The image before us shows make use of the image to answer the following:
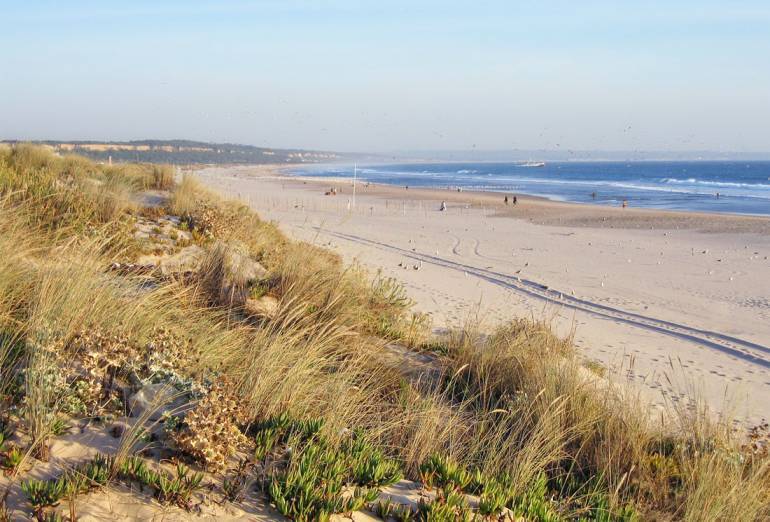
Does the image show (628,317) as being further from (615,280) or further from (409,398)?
(409,398)

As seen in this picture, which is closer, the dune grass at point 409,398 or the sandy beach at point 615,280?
the dune grass at point 409,398

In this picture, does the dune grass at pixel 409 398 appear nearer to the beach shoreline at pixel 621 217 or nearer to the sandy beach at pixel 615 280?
the sandy beach at pixel 615 280

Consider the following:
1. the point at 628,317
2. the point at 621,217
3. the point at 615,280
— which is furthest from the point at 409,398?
the point at 621,217

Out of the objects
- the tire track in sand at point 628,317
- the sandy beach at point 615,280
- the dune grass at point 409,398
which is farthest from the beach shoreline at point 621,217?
the dune grass at point 409,398

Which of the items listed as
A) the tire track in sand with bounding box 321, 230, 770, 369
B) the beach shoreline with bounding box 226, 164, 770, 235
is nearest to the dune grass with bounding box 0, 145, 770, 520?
the tire track in sand with bounding box 321, 230, 770, 369

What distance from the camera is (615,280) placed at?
17.3 m

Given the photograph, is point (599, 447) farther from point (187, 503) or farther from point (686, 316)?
point (686, 316)

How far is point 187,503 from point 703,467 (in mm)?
3184

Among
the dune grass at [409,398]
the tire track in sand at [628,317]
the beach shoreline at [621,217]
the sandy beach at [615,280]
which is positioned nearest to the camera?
the dune grass at [409,398]

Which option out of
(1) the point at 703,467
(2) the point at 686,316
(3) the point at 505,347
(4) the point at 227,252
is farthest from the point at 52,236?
(2) the point at 686,316

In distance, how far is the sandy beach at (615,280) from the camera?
9.65m

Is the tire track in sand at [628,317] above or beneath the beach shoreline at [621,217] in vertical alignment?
beneath

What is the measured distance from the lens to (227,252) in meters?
7.89

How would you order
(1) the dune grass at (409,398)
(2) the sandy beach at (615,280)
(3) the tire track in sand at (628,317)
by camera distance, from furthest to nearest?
(3) the tire track in sand at (628,317) < (2) the sandy beach at (615,280) < (1) the dune grass at (409,398)
